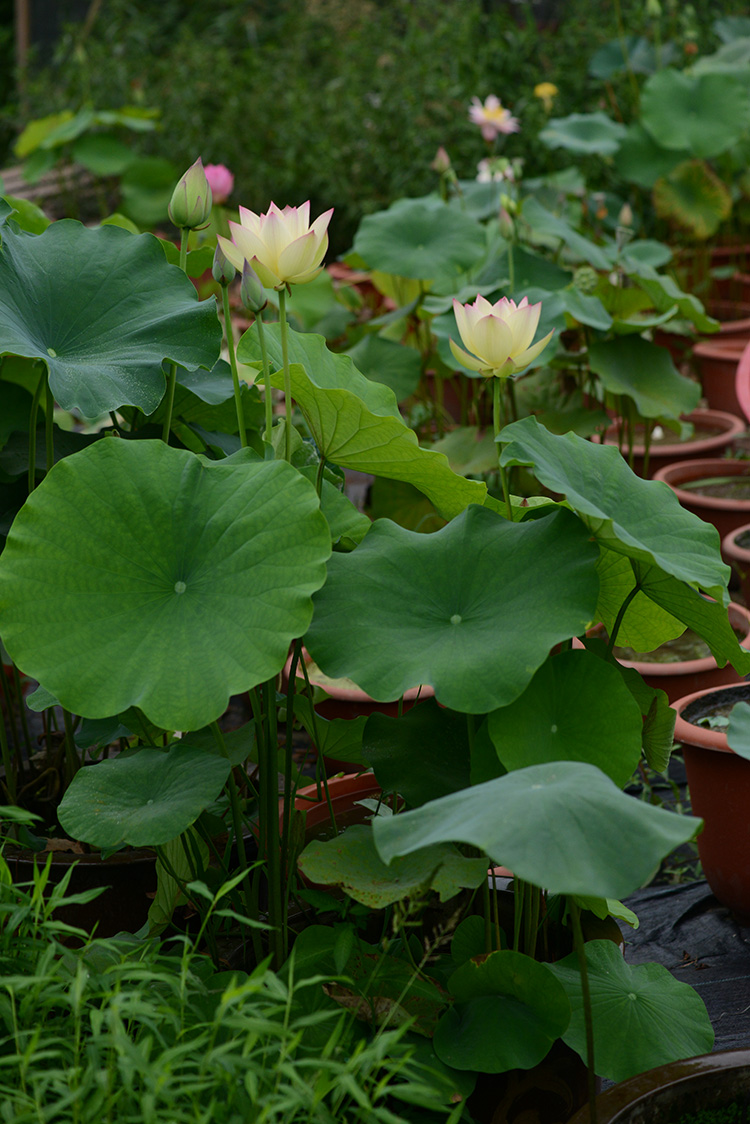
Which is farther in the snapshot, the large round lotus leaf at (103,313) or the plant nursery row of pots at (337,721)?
the large round lotus leaf at (103,313)

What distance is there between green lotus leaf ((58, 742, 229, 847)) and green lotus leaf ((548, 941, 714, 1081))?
393 millimetres

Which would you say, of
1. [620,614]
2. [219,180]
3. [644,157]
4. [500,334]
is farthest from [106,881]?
[644,157]

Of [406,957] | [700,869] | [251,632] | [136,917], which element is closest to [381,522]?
[251,632]

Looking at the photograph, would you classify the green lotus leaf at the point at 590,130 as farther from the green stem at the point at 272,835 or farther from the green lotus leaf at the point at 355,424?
the green stem at the point at 272,835

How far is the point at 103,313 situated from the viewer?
4.43ft

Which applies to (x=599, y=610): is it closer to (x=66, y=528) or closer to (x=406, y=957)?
(x=406, y=957)

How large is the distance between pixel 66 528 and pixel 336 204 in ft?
13.5

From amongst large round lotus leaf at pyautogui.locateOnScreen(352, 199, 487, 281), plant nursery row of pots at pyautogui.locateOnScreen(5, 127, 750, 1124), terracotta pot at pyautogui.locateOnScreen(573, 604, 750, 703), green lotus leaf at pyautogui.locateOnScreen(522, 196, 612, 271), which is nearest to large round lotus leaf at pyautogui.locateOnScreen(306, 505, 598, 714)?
plant nursery row of pots at pyautogui.locateOnScreen(5, 127, 750, 1124)

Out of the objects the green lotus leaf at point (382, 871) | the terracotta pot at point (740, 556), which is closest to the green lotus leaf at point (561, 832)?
the green lotus leaf at point (382, 871)

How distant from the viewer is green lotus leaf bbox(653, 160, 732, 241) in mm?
4047

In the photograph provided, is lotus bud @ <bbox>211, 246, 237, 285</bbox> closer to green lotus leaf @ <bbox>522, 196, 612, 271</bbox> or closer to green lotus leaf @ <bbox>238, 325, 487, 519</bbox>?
green lotus leaf @ <bbox>238, 325, 487, 519</bbox>

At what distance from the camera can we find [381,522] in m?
1.13

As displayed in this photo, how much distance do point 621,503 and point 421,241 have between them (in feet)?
5.85

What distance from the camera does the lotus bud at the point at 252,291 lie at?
110cm
